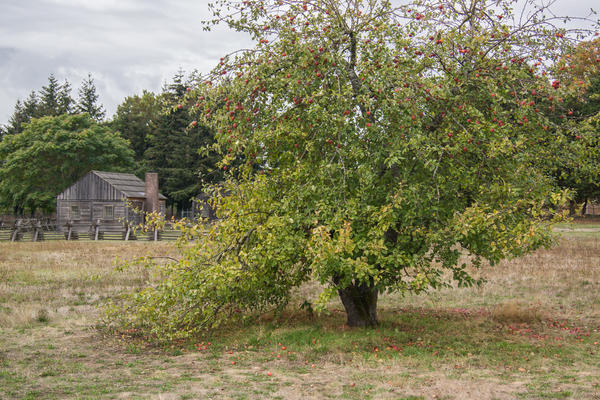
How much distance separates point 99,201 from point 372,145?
3733 centimetres

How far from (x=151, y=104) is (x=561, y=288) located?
2662 inches

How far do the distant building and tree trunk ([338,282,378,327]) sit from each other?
32298 millimetres

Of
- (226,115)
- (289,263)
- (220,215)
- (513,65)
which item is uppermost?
(513,65)

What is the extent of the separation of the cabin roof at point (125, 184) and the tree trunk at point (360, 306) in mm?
32892

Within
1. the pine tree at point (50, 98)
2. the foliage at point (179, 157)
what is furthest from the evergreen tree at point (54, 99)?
the foliage at point (179, 157)

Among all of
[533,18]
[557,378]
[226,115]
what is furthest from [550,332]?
[226,115]

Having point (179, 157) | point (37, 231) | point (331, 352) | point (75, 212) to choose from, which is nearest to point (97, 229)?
point (37, 231)

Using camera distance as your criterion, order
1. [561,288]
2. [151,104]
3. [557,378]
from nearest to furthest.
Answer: [557,378], [561,288], [151,104]

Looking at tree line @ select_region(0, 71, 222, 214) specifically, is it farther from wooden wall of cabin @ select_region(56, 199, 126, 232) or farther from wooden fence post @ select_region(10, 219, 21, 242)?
wooden fence post @ select_region(10, 219, 21, 242)

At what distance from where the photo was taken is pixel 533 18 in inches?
372

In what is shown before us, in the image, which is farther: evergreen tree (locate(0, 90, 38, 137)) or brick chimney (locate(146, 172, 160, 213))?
evergreen tree (locate(0, 90, 38, 137))

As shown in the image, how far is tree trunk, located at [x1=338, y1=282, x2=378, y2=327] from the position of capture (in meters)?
10.9

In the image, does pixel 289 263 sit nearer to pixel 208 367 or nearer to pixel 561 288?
pixel 208 367

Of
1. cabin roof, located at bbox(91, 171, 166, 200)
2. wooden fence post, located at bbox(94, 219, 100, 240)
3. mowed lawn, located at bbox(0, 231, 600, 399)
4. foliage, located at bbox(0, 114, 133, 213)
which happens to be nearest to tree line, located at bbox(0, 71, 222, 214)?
foliage, located at bbox(0, 114, 133, 213)
